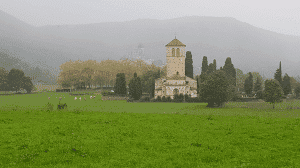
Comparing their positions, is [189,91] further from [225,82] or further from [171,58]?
[225,82]

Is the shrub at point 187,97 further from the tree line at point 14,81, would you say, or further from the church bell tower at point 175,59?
the tree line at point 14,81

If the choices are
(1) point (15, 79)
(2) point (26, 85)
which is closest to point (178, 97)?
(2) point (26, 85)

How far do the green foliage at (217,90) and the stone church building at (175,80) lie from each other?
1996 cm

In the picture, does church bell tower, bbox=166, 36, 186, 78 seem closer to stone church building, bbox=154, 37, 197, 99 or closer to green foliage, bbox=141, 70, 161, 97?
stone church building, bbox=154, 37, 197, 99

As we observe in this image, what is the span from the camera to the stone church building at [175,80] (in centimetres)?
6938

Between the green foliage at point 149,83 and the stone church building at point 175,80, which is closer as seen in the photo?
the stone church building at point 175,80

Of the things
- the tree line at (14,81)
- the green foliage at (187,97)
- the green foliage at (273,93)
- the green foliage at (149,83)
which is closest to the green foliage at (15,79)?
the tree line at (14,81)

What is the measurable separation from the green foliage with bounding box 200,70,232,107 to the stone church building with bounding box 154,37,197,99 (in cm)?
1996

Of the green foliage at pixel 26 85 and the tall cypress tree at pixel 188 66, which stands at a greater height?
the tall cypress tree at pixel 188 66

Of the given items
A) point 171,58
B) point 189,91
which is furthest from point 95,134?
point 171,58

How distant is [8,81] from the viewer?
322ft

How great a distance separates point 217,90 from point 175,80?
23210 millimetres

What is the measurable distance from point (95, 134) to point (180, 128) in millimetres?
6302

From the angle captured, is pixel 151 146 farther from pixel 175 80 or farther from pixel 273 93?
pixel 175 80
